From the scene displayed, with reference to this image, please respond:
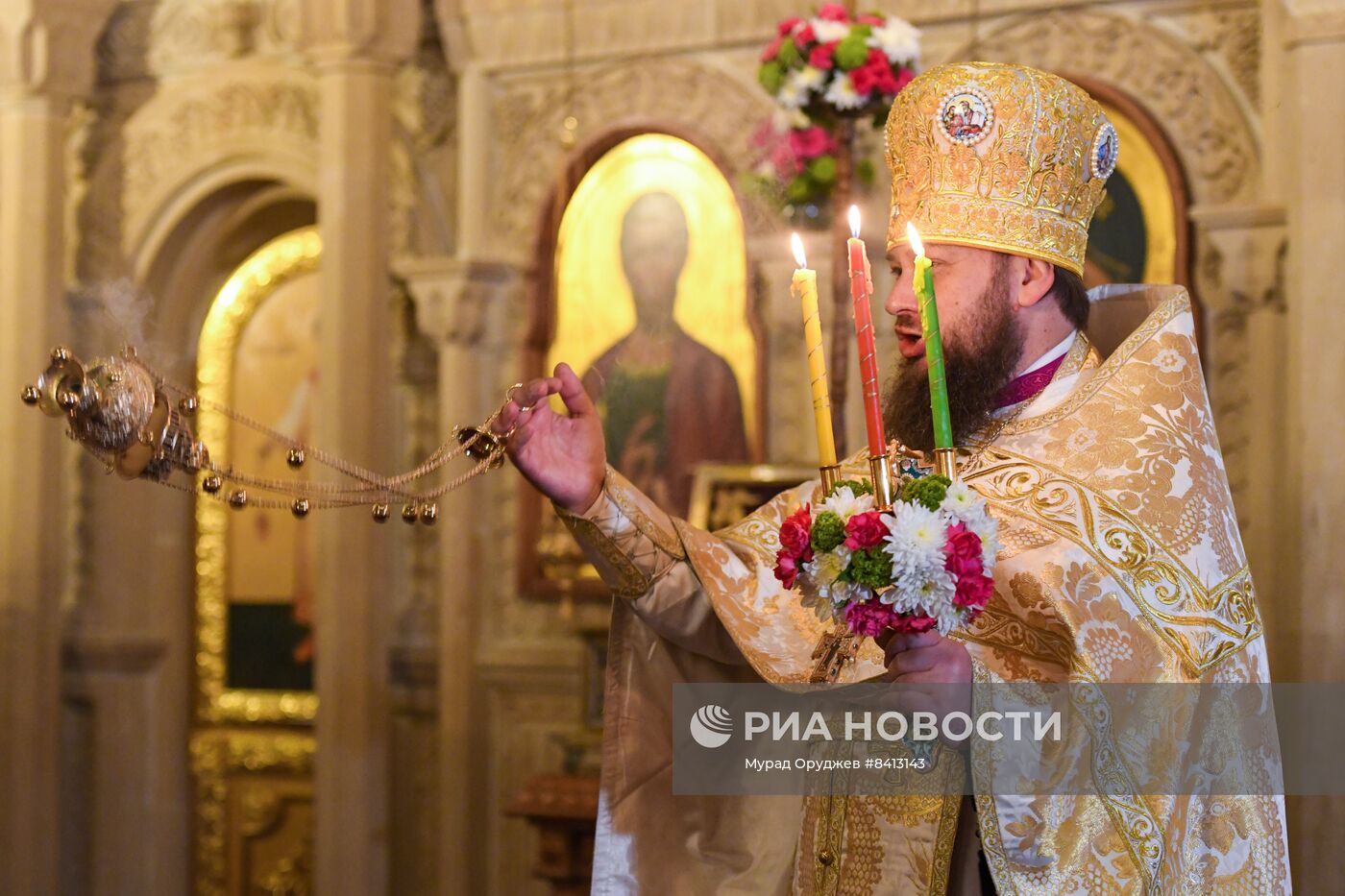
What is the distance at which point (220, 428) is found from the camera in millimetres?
7051

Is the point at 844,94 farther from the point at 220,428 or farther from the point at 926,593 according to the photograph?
the point at 220,428

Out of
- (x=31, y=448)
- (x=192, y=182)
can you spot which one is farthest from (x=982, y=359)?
(x=192, y=182)

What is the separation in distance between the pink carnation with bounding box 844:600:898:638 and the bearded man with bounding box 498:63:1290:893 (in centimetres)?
12

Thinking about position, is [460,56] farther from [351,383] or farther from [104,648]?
[104,648]

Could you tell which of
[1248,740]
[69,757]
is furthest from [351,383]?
[1248,740]

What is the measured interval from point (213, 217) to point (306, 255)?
16.5 inches

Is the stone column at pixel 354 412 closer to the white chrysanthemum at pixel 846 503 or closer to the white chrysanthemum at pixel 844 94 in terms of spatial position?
the white chrysanthemum at pixel 844 94

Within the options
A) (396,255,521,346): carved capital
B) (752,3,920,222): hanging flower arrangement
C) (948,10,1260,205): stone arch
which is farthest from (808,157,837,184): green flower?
(396,255,521,346): carved capital

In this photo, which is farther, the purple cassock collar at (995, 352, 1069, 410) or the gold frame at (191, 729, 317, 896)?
the gold frame at (191, 729, 317, 896)

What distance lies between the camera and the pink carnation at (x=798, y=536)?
5.81 ft

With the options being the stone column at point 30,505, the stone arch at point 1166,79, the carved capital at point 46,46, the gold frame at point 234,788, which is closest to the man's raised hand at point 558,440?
the stone arch at point 1166,79

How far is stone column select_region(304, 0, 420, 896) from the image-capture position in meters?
5.63

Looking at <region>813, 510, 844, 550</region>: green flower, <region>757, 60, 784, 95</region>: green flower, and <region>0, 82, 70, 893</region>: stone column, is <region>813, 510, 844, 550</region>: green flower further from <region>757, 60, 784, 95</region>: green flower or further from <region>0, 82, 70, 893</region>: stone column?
<region>0, 82, 70, 893</region>: stone column

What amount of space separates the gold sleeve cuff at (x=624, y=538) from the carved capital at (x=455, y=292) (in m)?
3.67
